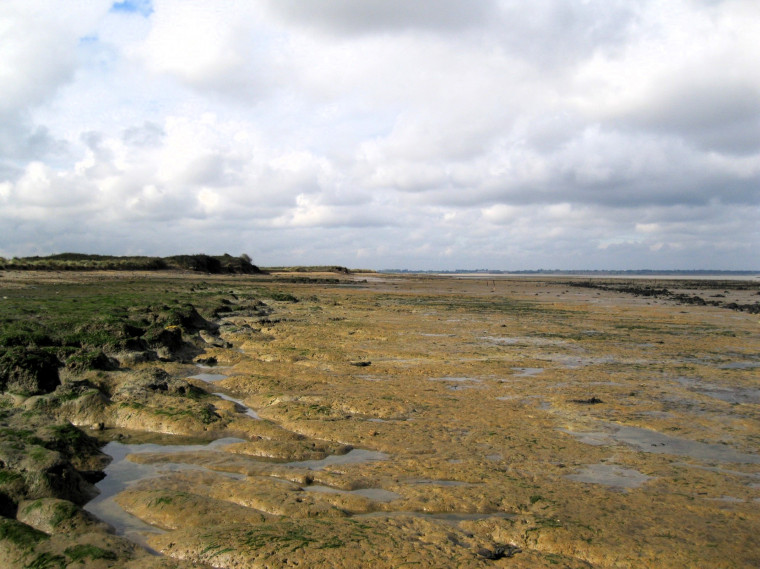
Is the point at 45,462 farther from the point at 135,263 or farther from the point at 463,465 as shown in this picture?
the point at 135,263

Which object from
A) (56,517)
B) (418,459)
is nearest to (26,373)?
(56,517)

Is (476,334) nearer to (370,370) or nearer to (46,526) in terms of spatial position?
(370,370)

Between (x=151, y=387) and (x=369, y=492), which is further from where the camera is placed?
(x=151, y=387)

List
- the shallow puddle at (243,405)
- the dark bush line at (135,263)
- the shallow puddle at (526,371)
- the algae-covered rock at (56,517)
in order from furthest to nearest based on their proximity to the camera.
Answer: the dark bush line at (135,263) < the shallow puddle at (526,371) < the shallow puddle at (243,405) < the algae-covered rock at (56,517)

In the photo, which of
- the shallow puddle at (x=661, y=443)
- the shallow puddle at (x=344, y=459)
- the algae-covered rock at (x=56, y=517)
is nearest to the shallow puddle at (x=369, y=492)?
the shallow puddle at (x=344, y=459)

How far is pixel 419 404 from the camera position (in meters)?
10.4

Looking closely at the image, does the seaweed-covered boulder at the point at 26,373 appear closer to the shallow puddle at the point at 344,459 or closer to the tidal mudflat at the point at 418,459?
the tidal mudflat at the point at 418,459

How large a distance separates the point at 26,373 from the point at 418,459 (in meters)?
8.12

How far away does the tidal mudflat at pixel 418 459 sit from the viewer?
5012 millimetres

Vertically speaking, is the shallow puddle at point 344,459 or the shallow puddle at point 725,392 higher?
the shallow puddle at point 725,392

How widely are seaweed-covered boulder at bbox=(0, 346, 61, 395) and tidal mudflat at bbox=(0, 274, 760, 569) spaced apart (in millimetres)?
359

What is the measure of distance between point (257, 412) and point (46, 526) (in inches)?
193

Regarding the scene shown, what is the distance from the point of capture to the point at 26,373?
10.1 meters

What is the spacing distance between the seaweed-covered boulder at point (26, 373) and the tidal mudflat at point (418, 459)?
1.18ft
